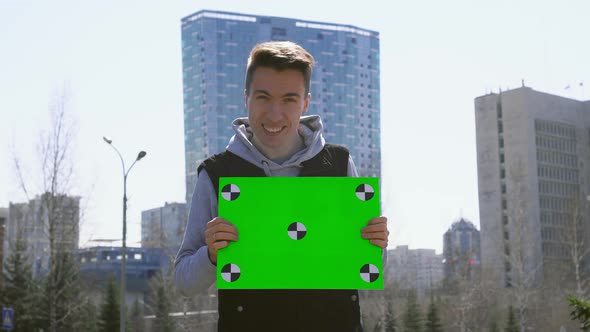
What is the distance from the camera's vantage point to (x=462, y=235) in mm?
146500

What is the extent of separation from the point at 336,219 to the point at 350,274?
19 centimetres

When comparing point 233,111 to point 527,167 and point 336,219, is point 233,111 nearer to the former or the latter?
point 527,167

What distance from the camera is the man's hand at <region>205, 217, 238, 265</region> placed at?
113 inches

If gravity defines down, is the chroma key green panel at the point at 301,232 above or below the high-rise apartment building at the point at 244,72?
below

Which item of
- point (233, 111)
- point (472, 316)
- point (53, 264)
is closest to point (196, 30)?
point (233, 111)

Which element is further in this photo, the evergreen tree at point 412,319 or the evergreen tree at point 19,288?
the evergreen tree at point 412,319

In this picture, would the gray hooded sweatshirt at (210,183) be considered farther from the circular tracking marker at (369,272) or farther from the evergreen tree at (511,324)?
the evergreen tree at (511,324)

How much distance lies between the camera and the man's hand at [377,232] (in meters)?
2.90

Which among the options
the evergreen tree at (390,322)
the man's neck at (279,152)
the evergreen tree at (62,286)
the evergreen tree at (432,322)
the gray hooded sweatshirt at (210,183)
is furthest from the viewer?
the evergreen tree at (432,322)

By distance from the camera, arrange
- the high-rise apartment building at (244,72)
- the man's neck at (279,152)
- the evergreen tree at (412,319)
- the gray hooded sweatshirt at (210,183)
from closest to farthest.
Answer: the gray hooded sweatshirt at (210,183) → the man's neck at (279,152) → the evergreen tree at (412,319) → the high-rise apartment building at (244,72)

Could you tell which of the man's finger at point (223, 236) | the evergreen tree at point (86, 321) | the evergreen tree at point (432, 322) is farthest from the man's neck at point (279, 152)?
the evergreen tree at point (432, 322)

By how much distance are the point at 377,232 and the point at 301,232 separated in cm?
26

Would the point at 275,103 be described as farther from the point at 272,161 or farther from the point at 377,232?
the point at 377,232

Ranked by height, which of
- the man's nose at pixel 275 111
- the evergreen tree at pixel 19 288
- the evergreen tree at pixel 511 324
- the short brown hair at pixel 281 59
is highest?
the short brown hair at pixel 281 59
